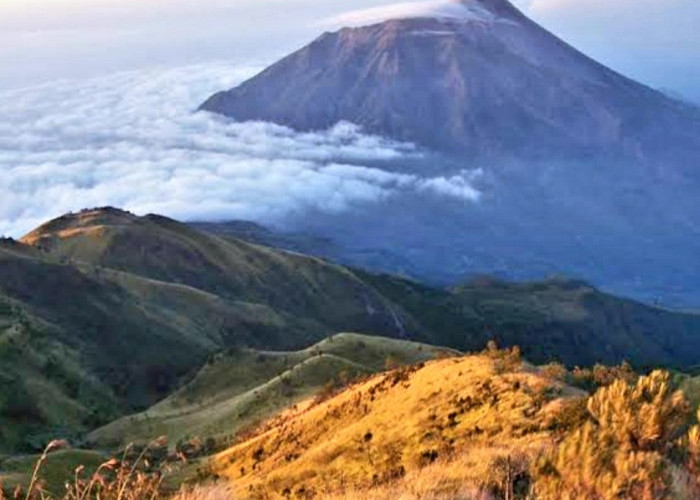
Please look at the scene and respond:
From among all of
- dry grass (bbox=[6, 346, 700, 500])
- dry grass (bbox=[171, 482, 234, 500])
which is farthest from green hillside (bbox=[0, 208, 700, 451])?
dry grass (bbox=[171, 482, 234, 500])

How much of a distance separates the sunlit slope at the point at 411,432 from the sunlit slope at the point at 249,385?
15440 mm

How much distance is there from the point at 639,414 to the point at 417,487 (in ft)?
11.2

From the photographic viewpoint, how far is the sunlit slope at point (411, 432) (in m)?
18.7

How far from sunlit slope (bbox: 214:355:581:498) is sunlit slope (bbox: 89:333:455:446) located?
15.4 m

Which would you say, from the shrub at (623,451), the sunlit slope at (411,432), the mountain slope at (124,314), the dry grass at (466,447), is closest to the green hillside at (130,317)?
the mountain slope at (124,314)

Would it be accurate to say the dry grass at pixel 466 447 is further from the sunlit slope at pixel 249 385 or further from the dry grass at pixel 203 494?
the sunlit slope at pixel 249 385

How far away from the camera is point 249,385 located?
243 feet

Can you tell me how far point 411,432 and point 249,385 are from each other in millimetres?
50331

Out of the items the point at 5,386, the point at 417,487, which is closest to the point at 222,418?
the point at 5,386

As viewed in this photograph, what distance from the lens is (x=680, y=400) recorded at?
10.6 m

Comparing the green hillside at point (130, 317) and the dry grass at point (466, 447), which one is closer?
the dry grass at point (466, 447)

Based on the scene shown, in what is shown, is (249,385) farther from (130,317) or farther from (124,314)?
(124,314)

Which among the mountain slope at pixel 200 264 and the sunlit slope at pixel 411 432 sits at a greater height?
the sunlit slope at pixel 411 432

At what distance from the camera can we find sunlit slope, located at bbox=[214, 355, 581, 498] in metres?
18.7
